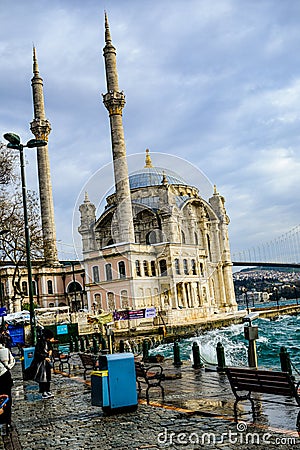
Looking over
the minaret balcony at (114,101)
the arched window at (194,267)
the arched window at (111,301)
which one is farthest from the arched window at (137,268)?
the minaret balcony at (114,101)

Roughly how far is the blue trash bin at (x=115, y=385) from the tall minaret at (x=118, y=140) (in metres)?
39.4

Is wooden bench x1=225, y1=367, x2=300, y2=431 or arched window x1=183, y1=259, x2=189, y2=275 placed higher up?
arched window x1=183, y1=259, x2=189, y2=275

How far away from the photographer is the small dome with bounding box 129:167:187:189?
6631cm

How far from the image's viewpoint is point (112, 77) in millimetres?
48812

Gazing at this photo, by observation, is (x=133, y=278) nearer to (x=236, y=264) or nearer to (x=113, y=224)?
(x=113, y=224)

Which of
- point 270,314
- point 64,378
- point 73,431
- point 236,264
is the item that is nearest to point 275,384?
point 73,431

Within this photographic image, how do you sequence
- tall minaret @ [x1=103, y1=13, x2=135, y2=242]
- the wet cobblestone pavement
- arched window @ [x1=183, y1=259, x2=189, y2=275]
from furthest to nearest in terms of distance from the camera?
1. arched window @ [x1=183, y1=259, x2=189, y2=275]
2. tall minaret @ [x1=103, y1=13, x2=135, y2=242]
3. the wet cobblestone pavement

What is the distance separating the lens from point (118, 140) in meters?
48.2

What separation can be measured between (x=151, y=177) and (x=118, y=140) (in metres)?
19.5

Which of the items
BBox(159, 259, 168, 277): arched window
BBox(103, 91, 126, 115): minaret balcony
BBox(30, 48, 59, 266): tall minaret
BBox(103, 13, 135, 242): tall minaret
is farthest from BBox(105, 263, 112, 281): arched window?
BBox(103, 91, 126, 115): minaret balcony

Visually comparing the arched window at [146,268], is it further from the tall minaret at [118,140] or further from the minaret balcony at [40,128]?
the minaret balcony at [40,128]

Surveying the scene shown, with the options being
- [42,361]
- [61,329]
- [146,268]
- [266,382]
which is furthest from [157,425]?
[146,268]

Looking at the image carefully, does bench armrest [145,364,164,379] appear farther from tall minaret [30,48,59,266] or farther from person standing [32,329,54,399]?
tall minaret [30,48,59,266]

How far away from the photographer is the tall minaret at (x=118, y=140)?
158 ft
